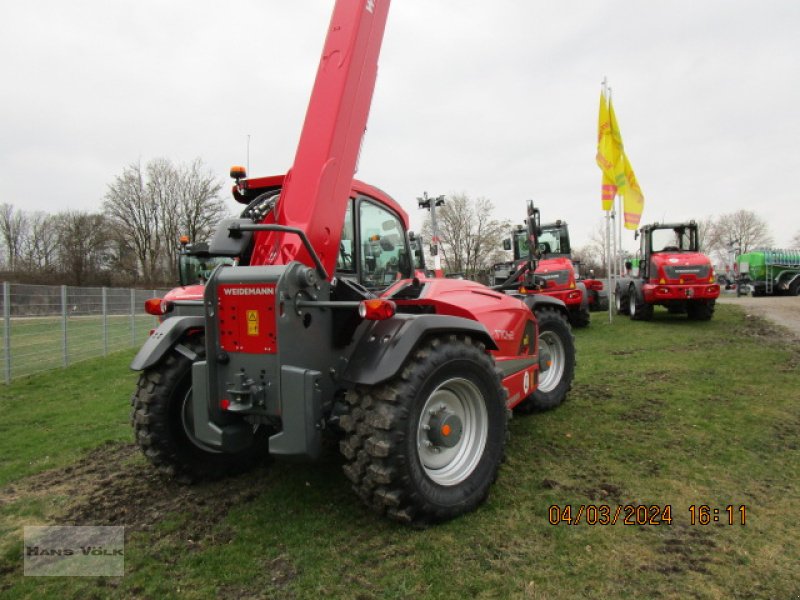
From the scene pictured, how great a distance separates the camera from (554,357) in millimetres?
5598

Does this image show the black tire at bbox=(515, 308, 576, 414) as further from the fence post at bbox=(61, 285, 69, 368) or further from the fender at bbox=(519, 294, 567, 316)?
the fence post at bbox=(61, 285, 69, 368)

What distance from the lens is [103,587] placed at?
248cm

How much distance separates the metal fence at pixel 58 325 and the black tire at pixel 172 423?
6.78 m

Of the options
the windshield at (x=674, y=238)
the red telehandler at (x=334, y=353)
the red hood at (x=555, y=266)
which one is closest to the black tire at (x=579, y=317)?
the red hood at (x=555, y=266)

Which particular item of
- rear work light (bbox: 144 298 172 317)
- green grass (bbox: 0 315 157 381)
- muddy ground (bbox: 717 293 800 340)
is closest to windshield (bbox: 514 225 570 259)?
muddy ground (bbox: 717 293 800 340)

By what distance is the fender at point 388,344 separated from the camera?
2742 mm

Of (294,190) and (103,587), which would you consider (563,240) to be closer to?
(294,190)

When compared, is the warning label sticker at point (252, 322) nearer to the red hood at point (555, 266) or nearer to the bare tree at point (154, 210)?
the red hood at point (555, 266)

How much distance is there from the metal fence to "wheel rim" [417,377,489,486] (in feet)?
27.7

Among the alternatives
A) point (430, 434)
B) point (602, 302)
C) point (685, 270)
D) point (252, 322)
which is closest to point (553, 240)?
point (602, 302)

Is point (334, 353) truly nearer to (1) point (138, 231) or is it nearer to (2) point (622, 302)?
(2) point (622, 302)

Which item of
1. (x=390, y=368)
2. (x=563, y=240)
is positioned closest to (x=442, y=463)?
(x=390, y=368)

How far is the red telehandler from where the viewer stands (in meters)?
2.73

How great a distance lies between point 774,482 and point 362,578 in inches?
117
